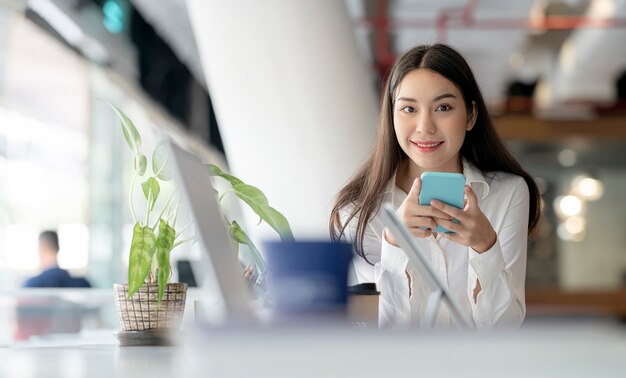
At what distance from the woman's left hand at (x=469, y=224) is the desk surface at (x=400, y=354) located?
3.50 ft

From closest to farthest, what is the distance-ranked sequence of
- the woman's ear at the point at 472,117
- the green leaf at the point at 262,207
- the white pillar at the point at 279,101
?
the green leaf at the point at 262,207, the woman's ear at the point at 472,117, the white pillar at the point at 279,101

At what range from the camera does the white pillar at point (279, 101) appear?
5.11 meters

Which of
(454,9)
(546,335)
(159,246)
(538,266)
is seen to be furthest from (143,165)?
(538,266)

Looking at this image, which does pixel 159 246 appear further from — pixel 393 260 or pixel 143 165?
pixel 393 260

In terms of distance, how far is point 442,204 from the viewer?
74.1 inches

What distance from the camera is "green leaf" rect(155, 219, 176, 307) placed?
1785 millimetres

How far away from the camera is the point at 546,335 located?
0.80 metres

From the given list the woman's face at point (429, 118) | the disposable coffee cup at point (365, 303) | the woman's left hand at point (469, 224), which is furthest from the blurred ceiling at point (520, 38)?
the disposable coffee cup at point (365, 303)

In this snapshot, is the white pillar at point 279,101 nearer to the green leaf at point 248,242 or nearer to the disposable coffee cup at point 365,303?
the green leaf at point 248,242

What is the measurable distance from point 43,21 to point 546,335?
710 centimetres

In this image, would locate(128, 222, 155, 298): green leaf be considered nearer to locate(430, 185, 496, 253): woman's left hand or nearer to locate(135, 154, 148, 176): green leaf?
locate(135, 154, 148, 176): green leaf

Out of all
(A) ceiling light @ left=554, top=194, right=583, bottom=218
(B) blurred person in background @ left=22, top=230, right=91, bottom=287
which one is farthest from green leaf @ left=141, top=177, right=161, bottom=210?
(A) ceiling light @ left=554, top=194, right=583, bottom=218

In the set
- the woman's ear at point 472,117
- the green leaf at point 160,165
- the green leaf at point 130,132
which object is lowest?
the green leaf at point 160,165

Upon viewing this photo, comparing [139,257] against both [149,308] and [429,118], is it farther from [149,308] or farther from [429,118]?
[429,118]
